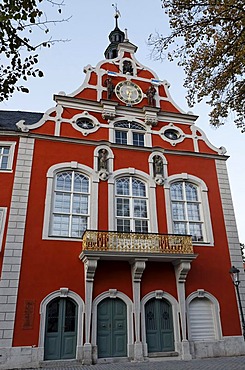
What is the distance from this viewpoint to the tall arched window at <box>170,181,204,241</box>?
14781mm

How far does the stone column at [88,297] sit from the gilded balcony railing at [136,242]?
514 millimetres

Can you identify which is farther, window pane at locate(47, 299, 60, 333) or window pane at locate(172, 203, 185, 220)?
window pane at locate(172, 203, 185, 220)

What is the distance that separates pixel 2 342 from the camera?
1084 cm

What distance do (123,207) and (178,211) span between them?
268cm

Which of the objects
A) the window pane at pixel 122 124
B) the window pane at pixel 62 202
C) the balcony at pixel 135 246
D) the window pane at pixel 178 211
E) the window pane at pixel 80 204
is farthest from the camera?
the window pane at pixel 122 124

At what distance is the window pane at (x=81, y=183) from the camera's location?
14344 mm

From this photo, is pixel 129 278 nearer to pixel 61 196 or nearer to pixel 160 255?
→ pixel 160 255

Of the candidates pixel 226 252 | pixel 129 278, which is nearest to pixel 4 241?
pixel 129 278

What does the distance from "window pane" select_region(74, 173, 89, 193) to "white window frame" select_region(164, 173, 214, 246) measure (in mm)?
3726

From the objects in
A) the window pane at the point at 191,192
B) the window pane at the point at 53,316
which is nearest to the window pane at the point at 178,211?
the window pane at the point at 191,192

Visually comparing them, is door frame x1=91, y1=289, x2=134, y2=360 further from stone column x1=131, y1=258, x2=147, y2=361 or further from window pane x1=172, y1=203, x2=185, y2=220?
window pane x1=172, y1=203, x2=185, y2=220

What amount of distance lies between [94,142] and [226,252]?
26.0ft

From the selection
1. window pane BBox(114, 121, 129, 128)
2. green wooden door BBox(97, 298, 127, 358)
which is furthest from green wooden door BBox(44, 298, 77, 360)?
window pane BBox(114, 121, 129, 128)

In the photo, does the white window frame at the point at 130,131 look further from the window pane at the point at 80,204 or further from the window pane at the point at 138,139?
the window pane at the point at 80,204
